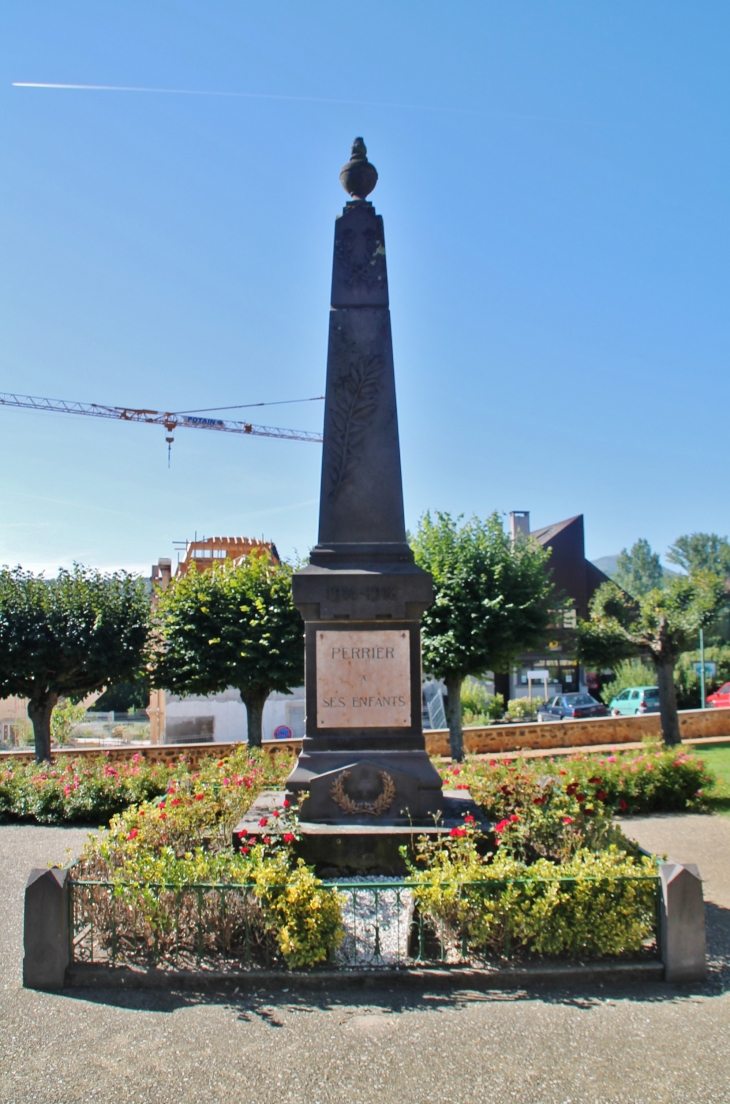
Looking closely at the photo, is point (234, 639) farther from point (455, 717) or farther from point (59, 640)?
point (455, 717)

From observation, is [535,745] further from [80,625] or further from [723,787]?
[80,625]

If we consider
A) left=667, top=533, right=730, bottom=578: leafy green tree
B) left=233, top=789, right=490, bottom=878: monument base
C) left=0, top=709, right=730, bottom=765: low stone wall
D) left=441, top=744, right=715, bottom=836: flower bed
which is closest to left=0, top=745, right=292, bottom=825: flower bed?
left=441, top=744, right=715, bottom=836: flower bed

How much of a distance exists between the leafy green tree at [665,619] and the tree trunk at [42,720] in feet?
41.4

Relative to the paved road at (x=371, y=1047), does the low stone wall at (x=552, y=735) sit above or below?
below

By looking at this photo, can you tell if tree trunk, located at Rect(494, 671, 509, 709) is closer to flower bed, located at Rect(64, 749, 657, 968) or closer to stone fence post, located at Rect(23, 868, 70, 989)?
flower bed, located at Rect(64, 749, 657, 968)

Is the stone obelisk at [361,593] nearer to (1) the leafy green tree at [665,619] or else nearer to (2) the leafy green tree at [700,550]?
(1) the leafy green tree at [665,619]

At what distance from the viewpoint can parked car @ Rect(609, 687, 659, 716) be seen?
31.1m

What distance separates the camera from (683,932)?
5105 mm

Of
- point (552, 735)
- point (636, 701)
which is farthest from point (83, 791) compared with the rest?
point (636, 701)

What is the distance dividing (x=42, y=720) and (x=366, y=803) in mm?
12460

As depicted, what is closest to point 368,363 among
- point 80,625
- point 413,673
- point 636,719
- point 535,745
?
point 413,673

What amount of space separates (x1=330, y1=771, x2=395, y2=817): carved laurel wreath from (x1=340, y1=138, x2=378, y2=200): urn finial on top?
19.1 feet

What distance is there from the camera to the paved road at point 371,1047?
389 cm

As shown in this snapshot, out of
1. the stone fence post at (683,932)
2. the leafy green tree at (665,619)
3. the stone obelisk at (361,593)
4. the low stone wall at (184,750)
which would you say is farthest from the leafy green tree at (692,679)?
the stone fence post at (683,932)
